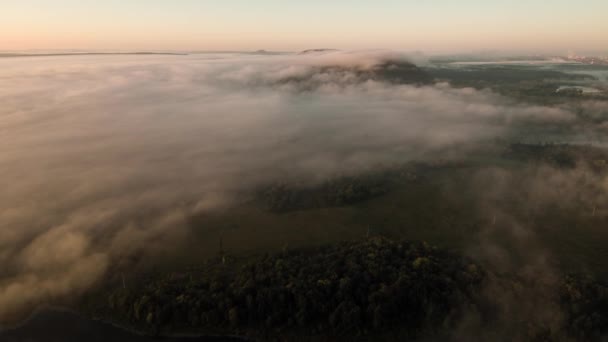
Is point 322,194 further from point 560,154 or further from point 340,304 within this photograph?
point 560,154

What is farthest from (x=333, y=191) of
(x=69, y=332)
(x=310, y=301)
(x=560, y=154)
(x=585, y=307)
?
(x=560, y=154)

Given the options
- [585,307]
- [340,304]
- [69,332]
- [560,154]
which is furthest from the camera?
[560,154]

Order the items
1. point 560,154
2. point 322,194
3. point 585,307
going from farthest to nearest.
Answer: point 560,154, point 322,194, point 585,307

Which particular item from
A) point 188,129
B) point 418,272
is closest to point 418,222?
point 418,272

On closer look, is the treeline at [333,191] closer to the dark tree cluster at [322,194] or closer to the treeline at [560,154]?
the dark tree cluster at [322,194]

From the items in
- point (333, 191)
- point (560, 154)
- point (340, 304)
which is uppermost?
point (560, 154)

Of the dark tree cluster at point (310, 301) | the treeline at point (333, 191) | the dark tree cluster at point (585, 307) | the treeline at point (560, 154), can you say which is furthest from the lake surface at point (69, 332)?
the treeline at point (560, 154)
